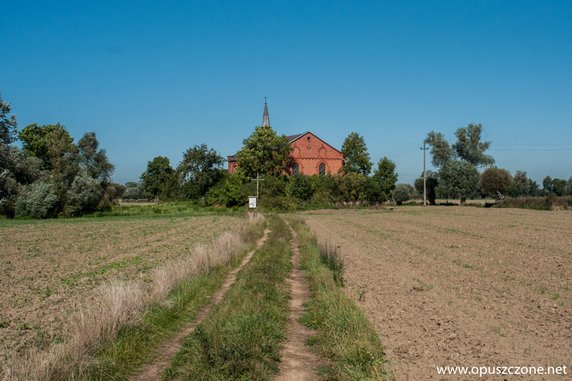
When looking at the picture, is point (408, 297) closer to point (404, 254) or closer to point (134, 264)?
point (404, 254)

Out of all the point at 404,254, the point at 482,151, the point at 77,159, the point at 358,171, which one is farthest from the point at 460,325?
the point at 482,151

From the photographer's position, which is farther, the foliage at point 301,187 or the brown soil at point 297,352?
the foliage at point 301,187

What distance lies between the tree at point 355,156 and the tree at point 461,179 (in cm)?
1645

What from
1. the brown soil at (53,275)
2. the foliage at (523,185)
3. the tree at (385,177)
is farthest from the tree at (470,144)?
the brown soil at (53,275)

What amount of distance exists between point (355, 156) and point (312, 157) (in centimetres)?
779

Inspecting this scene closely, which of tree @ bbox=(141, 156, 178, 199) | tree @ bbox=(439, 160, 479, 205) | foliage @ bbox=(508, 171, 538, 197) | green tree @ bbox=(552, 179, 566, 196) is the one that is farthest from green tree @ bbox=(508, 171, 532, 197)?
tree @ bbox=(141, 156, 178, 199)

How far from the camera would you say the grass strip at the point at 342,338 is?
6.69m

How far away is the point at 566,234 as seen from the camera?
26812 mm

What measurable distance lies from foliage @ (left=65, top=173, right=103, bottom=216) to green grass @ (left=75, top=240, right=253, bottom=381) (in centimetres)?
5978

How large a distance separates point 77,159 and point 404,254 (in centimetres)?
7940

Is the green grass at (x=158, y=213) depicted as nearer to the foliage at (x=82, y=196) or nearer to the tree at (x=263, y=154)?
the foliage at (x=82, y=196)

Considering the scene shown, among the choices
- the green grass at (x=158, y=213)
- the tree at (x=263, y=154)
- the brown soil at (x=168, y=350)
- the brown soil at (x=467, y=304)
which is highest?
the tree at (x=263, y=154)

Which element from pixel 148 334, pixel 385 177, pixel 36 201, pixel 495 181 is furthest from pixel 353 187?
pixel 148 334

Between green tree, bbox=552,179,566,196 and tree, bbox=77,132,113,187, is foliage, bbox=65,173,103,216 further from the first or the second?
green tree, bbox=552,179,566,196
